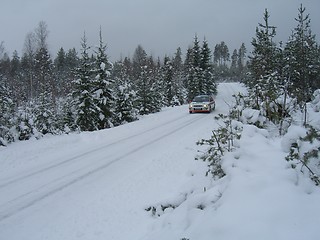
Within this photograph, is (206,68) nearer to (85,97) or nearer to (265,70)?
(265,70)

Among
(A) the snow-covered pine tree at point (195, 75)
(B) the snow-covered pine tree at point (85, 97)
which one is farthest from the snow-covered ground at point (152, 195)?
(A) the snow-covered pine tree at point (195, 75)

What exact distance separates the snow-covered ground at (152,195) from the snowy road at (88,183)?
0.08 ft

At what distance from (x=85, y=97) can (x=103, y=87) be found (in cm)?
189

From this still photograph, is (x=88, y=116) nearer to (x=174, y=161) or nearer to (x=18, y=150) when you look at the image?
(x=18, y=150)

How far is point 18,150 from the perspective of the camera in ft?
35.1

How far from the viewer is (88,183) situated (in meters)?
7.41

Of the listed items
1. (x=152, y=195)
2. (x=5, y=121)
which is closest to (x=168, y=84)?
(x=5, y=121)

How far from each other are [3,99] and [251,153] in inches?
518

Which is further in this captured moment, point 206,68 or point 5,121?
point 206,68

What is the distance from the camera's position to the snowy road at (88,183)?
5.28m

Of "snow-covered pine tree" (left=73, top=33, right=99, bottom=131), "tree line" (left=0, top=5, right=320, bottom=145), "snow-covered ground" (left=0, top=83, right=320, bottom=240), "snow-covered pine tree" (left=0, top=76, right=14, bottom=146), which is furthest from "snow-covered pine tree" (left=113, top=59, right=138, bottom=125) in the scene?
"snow-covered ground" (left=0, top=83, right=320, bottom=240)

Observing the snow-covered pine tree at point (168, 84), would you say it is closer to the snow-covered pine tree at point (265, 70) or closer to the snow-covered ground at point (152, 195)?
the snow-covered pine tree at point (265, 70)

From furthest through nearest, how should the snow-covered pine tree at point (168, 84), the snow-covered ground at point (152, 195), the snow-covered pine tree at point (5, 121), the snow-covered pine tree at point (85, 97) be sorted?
the snow-covered pine tree at point (168, 84), the snow-covered pine tree at point (85, 97), the snow-covered pine tree at point (5, 121), the snow-covered ground at point (152, 195)

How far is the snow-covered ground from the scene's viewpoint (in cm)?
352
